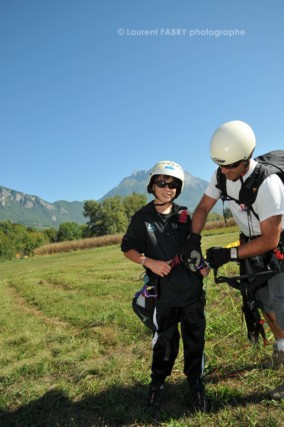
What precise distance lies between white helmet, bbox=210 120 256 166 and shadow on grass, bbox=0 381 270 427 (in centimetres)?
277

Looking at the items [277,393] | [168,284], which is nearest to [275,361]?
[277,393]

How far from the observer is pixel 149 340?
622 centimetres

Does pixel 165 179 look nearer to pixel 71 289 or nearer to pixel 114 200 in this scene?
pixel 71 289

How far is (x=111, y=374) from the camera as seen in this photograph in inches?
198

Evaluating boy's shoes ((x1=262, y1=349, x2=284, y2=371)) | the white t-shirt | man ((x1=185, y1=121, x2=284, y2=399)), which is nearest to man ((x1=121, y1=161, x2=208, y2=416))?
man ((x1=185, y1=121, x2=284, y2=399))

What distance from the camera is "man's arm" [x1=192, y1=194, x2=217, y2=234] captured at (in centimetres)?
416

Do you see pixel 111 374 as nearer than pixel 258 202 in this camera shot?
No

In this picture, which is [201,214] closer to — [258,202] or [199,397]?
[258,202]

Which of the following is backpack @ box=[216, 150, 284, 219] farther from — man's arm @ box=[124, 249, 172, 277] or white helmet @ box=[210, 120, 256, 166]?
man's arm @ box=[124, 249, 172, 277]

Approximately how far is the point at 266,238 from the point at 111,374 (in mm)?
3098

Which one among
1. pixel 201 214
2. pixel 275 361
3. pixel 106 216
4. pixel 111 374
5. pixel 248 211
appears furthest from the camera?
pixel 106 216

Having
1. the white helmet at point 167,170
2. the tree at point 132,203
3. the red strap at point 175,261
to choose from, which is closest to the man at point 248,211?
the red strap at point 175,261

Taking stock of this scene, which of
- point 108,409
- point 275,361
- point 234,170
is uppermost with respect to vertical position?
point 234,170

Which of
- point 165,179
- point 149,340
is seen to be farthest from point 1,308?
point 165,179
